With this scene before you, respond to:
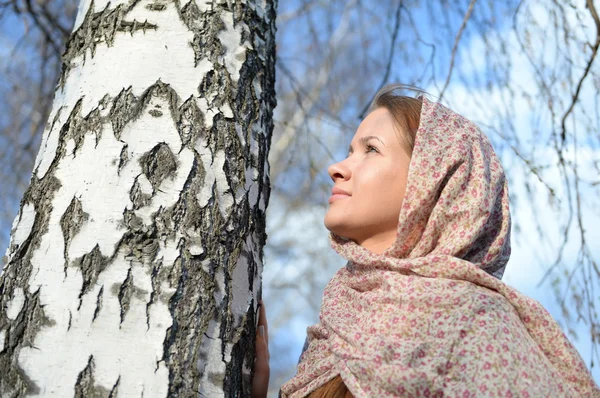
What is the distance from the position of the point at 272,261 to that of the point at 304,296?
43.2 inches

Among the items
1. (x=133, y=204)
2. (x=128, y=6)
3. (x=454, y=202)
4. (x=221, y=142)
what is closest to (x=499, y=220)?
(x=454, y=202)

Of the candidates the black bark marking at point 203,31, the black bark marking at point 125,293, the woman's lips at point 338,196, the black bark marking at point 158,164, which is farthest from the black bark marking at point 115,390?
the woman's lips at point 338,196

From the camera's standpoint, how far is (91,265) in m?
1.11

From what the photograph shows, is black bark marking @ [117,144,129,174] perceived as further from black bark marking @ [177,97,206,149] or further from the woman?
the woman

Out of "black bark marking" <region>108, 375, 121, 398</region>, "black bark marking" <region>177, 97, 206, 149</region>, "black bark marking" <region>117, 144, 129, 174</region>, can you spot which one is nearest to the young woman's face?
"black bark marking" <region>177, 97, 206, 149</region>

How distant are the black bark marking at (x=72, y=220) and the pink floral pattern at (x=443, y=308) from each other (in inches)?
26.7

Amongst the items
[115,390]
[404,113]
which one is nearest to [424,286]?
[404,113]

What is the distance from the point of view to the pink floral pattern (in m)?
1.25

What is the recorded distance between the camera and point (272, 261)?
790 centimetres

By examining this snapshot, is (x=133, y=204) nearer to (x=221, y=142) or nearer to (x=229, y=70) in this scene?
(x=221, y=142)

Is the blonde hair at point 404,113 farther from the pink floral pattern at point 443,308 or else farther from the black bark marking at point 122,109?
the black bark marking at point 122,109

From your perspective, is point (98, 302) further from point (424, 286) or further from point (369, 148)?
point (369, 148)

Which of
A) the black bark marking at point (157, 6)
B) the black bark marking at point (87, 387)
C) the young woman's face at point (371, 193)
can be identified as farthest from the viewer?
the young woman's face at point (371, 193)

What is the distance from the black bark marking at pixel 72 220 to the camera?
1.14 m
